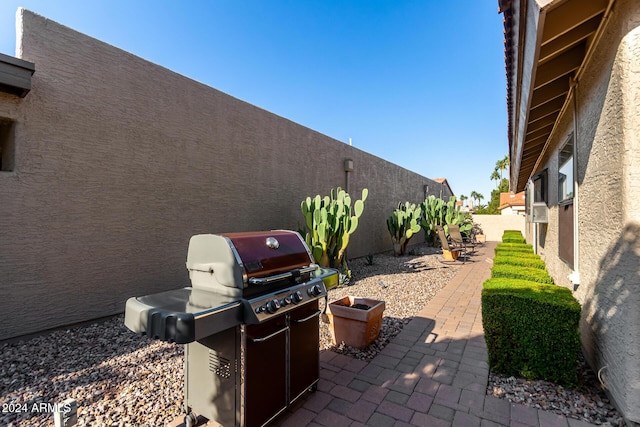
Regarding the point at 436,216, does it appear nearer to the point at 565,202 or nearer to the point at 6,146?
the point at 565,202

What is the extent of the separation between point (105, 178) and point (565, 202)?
7.58 m

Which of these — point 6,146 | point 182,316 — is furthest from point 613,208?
point 6,146

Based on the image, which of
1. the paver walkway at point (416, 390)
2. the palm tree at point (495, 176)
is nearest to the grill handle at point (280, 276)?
the paver walkway at point (416, 390)

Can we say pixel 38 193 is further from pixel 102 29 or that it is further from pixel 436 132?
pixel 436 132

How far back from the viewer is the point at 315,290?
288cm

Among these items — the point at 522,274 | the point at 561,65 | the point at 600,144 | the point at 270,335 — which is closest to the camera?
the point at 270,335

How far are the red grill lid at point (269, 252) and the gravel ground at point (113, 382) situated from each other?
1597 millimetres

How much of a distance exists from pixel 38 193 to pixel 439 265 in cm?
1068

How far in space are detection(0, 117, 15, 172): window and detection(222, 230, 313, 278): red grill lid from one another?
3826 millimetres

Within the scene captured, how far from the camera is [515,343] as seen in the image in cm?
338

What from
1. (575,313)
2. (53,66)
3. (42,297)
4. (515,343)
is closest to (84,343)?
(42,297)

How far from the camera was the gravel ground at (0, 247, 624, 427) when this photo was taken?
8.79 feet

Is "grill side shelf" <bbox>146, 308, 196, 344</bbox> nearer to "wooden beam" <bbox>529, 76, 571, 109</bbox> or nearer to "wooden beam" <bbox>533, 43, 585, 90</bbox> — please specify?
"wooden beam" <bbox>533, 43, 585, 90</bbox>

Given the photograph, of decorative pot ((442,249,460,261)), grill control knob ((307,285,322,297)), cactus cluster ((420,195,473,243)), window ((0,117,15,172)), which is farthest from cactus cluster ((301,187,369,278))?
cactus cluster ((420,195,473,243))
